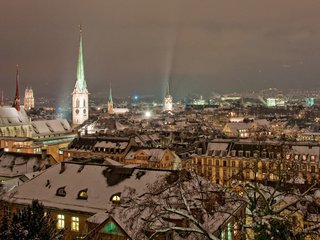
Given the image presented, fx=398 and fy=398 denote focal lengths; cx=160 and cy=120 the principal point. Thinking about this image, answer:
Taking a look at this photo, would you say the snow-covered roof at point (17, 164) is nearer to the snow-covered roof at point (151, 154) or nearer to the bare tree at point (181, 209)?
the snow-covered roof at point (151, 154)

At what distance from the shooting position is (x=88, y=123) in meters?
135

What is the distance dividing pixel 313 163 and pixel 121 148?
3351cm

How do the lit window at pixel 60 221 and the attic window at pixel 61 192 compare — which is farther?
the attic window at pixel 61 192

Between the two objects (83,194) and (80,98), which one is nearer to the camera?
(83,194)

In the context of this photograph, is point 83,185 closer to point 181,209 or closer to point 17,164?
point 181,209

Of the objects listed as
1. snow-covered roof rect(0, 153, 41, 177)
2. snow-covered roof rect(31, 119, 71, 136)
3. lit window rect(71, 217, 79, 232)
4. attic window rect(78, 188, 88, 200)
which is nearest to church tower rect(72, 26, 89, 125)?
snow-covered roof rect(31, 119, 71, 136)

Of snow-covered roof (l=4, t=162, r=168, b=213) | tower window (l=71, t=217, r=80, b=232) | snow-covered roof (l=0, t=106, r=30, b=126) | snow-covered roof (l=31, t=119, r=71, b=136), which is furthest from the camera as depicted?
snow-covered roof (l=31, t=119, r=71, b=136)

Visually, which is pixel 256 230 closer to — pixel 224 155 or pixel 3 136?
pixel 224 155

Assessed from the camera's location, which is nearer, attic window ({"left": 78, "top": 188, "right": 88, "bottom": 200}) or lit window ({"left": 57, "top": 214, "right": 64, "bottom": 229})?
lit window ({"left": 57, "top": 214, "right": 64, "bottom": 229})

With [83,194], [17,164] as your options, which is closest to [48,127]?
[17,164]

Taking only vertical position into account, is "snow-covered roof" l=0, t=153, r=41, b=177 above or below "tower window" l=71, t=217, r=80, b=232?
above

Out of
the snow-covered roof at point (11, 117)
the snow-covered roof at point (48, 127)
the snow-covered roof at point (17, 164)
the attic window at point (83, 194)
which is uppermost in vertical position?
the snow-covered roof at point (11, 117)

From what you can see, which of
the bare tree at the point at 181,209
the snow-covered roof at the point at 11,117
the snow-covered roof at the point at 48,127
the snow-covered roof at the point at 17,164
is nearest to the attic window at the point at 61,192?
the bare tree at the point at 181,209

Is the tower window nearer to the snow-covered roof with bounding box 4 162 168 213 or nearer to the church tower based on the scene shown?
the snow-covered roof with bounding box 4 162 168 213
